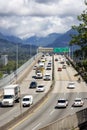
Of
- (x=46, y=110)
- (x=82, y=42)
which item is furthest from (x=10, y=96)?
(x=82, y=42)

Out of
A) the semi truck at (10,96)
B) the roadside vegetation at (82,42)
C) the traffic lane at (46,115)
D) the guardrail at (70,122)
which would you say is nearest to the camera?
the guardrail at (70,122)

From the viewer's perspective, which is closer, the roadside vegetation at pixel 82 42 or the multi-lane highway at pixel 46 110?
the roadside vegetation at pixel 82 42

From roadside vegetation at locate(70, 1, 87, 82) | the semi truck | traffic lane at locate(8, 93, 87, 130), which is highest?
roadside vegetation at locate(70, 1, 87, 82)

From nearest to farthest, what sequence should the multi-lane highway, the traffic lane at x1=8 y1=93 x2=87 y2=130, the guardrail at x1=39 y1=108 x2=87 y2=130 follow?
the guardrail at x1=39 y1=108 x2=87 y2=130, the traffic lane at x1=8 y1=93 x2=87 y2=130, the multi-lane highway

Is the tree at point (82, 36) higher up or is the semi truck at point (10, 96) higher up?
the tree at point (82, 36)

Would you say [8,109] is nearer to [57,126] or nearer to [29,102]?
[29,102]

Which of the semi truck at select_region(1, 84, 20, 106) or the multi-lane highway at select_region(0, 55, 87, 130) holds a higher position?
the semi truck at select_region(1, 84, 20, 106)

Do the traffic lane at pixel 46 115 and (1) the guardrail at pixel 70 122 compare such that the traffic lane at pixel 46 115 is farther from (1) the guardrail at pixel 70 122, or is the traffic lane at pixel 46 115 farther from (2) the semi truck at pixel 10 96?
(1) the guardrail at pixel 70 122

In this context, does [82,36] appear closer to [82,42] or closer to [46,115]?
[82,42]

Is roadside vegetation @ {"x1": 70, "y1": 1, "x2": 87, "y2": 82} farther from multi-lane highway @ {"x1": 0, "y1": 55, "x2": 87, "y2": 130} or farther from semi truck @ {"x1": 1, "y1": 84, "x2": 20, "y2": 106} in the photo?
semi truck @ {"x1": 1, "y1": 84, "x2": 20, "y2": 106}

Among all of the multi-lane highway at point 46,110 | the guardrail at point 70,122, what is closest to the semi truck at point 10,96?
the multi-lane highway at point 46,110

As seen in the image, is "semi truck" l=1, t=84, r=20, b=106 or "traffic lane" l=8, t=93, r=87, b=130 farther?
"semi truck" l=1, t=84, r=20, b=106

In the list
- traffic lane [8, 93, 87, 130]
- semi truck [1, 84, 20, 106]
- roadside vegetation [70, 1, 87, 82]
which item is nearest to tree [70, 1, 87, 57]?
roadside vegetation [70, 1, 87, 82]

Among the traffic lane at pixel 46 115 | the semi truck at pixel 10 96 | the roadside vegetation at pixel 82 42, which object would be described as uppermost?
the roadside vegetation at pixel 82 42
